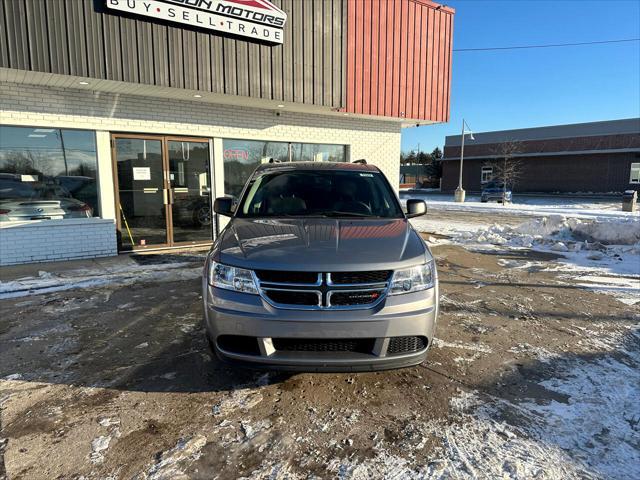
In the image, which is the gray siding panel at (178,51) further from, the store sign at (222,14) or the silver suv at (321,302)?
the silver suv at (321,302)

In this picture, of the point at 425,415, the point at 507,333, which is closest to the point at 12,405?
the point at 425,415

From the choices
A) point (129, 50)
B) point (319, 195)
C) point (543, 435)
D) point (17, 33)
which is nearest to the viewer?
point (543, 435)

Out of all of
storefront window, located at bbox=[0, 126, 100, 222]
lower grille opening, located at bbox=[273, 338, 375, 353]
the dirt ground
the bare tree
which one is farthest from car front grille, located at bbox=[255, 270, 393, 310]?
the bare tree

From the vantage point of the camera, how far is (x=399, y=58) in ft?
35.7

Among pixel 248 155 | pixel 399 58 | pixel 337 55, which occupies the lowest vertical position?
pixel 248 155

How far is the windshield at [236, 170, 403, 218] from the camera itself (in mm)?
4223

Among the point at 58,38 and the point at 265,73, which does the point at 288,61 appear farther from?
the point at 58,38

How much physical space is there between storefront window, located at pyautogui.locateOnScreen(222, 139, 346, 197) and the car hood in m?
6.30

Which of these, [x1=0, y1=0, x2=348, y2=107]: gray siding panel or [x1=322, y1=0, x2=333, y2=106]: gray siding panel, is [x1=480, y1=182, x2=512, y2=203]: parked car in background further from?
[x1=0, y1=0, x2=348, y2=107]: gray siding panel

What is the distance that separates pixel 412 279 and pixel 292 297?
0.87 meters

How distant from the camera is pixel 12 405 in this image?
10.2 feet

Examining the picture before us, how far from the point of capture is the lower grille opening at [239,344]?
2.88 m

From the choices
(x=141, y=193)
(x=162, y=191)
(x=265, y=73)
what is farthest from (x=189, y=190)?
(x=265, y=73)

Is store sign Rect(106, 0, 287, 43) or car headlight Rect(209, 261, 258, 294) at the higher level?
store sign Rect(106, 0, 287, 43)
